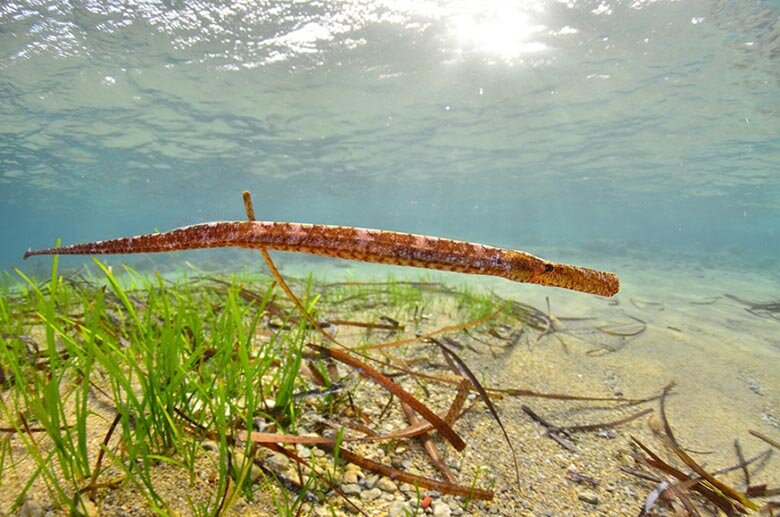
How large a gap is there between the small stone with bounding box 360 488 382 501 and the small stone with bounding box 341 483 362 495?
3 centimetres

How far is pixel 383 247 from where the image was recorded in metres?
0.96

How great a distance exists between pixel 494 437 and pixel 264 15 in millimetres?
17197

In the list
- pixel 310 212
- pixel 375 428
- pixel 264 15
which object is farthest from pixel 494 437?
pixel 310 212

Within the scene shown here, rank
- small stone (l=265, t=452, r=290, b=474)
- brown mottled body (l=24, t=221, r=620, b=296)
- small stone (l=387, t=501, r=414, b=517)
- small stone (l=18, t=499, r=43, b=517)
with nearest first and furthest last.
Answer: brown mottled body (l=24, t=221, r=620, b=296)
small stone (l=18, t=499, r=43, b=517)
small stone (l=387, t=501, r=414, b=517)
small stone (l=265, t=452, r=290, b=474)

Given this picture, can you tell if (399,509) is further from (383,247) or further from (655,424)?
(655,424)

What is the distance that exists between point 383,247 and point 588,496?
1.78 metres

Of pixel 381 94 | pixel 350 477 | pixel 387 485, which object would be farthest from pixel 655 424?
pixel 381 94

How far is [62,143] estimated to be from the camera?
26.2 metres

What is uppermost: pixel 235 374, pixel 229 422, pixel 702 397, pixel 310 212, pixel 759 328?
pixel 310 212

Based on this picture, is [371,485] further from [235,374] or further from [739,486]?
[739,486]

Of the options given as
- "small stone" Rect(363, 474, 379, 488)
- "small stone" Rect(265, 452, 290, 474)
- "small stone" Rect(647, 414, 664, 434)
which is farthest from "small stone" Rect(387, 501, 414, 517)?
"small stone" Rect(647, 414, 664, 434)

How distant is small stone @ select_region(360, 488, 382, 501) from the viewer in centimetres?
163

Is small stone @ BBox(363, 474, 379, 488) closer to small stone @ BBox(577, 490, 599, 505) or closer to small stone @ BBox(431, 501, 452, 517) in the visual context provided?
small stone @ BBox(431, 501, 452, 517)

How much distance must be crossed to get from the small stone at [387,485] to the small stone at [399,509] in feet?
0.22
